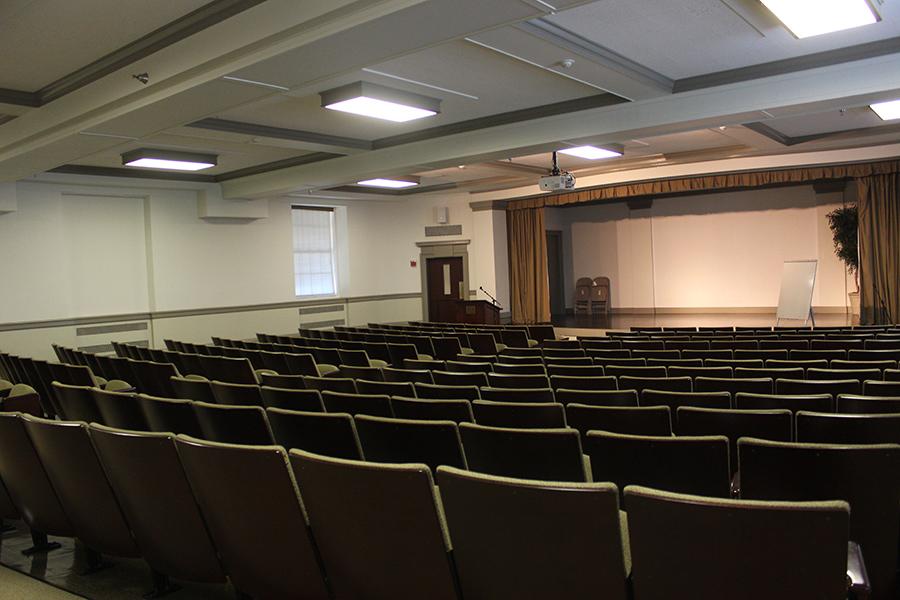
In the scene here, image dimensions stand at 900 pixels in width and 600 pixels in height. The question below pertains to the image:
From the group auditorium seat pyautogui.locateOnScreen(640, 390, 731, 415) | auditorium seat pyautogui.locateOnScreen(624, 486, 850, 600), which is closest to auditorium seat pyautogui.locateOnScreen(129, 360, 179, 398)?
auditorium seat pyautogui.locateOnScreen(640, 390, 731, 415)

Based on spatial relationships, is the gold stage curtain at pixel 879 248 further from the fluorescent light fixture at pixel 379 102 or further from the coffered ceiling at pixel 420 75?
the fluorescent light fixture at pixel 379 102

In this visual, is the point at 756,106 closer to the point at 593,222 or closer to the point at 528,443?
the point at 528,443

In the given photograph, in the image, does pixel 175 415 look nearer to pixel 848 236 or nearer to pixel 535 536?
pixel 535 536

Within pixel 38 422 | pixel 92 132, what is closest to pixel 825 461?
Result: pixel 38 422

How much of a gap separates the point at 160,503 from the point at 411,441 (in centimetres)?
105

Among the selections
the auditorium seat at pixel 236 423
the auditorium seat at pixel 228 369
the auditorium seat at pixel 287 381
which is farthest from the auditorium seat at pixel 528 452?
the auditorium seat at pixel 228 369

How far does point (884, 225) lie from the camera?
12.0 meters

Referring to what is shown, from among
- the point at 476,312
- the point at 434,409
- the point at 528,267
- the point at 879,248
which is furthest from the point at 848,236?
the point at 434,409

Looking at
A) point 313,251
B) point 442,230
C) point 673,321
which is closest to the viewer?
point 313,251

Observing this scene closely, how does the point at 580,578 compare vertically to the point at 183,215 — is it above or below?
below

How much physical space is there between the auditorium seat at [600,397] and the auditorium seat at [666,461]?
1279mm

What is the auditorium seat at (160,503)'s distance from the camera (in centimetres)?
251

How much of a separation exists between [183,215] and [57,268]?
7.97 ft

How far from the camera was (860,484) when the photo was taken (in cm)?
230
